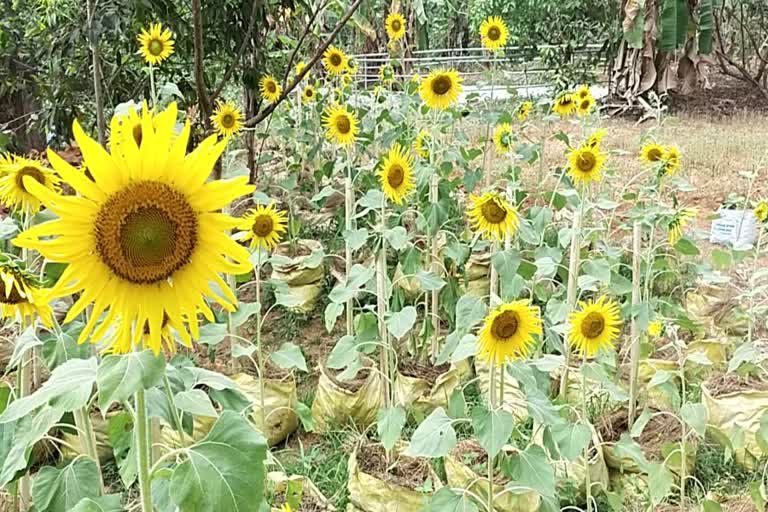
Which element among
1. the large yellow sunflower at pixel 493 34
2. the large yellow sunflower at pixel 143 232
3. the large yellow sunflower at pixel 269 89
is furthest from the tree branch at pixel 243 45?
the large yellow sunflower at pixel 143 232

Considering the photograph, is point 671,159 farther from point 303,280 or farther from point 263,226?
point 303,280

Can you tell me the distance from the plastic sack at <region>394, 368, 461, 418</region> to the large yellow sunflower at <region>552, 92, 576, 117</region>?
111cm

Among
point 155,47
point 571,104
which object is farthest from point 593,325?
point 571,104

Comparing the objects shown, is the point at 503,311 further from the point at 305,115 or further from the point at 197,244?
the point at 305,115

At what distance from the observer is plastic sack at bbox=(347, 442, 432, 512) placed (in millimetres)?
1661

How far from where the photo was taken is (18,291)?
88 cm

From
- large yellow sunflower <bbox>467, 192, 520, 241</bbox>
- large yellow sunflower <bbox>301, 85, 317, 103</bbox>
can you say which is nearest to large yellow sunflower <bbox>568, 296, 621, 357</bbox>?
large yellow sunflower <bbox>467, 192, 520, 241</bbox>

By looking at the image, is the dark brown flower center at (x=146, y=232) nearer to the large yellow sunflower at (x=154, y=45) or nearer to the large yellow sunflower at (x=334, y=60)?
the large yellow sunflower at (x=154, y=45)

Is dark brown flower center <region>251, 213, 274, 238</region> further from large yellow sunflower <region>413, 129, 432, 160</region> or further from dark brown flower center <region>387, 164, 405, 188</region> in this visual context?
large yellow sunflower <region>413, 129, 432, 160</region>

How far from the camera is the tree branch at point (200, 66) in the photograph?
2271mm

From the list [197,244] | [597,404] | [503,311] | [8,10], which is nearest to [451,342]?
[503,311]

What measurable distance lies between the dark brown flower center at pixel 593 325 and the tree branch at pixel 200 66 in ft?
4.64

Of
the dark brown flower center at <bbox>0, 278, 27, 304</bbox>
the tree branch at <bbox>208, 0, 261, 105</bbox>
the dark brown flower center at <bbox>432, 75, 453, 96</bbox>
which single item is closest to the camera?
the dark brown flower center at <bbox>0, 278, 27, 304</bbox>

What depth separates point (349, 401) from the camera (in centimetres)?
215
